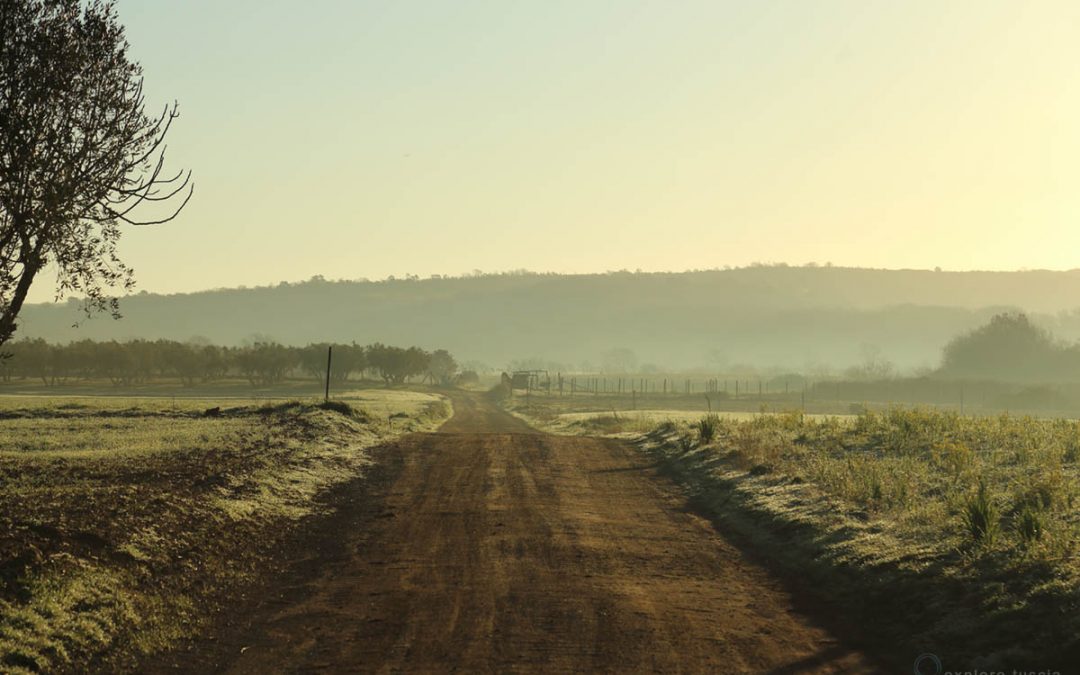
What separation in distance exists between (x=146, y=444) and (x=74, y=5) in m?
19.5

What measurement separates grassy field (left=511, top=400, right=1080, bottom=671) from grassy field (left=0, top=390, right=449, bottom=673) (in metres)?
9.87

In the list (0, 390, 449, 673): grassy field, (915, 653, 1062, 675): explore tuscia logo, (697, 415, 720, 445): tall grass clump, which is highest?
(697, 415, 720, 445): tall grass clump

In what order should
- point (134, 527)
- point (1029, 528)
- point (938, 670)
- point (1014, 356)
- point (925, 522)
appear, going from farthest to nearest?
point (1014, 356) → point (925, 522) → point (134, 527) → point (1029, 528) → point (938, 670)

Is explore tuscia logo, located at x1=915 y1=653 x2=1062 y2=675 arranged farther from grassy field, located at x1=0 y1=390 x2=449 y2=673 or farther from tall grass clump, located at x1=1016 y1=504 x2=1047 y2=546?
grassy field, located at x1=0 y1=390 x2=449 y2=673

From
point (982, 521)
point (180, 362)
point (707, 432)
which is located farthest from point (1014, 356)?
point (982, 521)

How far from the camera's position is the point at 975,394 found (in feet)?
415

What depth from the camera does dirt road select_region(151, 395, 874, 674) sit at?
444 inches

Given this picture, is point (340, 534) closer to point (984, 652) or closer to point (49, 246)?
point (49, 246)

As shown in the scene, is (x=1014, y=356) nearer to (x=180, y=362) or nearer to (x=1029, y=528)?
(x=180, y=362)

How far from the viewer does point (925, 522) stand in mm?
17891

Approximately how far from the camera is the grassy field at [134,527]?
11.6 metres

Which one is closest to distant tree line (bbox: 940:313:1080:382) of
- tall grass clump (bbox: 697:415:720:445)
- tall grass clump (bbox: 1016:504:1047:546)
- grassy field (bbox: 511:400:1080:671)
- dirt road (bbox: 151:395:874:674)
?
tall grass clump (bbox: 697:415:720:445)

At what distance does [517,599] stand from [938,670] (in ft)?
19.3

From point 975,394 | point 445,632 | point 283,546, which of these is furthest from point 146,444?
point 975,394
